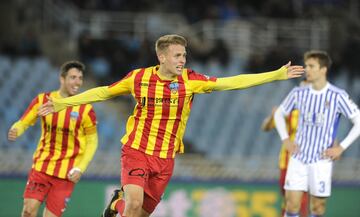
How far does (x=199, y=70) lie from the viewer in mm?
16766

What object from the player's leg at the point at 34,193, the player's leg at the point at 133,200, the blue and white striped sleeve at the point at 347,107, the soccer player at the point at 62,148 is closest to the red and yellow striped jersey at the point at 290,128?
the blue and white striped sleeve at the point at 347,107

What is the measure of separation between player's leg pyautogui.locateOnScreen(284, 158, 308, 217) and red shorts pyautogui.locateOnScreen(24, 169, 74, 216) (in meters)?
2.35

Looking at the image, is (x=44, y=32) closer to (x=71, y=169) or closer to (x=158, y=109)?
(x=71, y=169)

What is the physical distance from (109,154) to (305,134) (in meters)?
5.16

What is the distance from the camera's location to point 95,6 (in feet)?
62.0

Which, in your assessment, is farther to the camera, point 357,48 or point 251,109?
point 357,48

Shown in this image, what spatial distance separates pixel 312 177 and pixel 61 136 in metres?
2.72

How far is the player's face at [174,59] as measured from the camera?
7863mm

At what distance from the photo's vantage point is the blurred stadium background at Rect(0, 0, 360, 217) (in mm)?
13289

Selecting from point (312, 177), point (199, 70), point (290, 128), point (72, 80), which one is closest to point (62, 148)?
point (72, 80)

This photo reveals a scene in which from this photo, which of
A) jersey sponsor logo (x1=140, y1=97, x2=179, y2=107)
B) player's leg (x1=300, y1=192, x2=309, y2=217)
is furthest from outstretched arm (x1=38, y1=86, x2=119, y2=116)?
player's leg (x1=300, y1=192, x2=309, y2=217)

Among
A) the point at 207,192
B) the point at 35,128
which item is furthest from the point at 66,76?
the point at 35,128

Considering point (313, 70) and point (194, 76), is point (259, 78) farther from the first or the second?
point (313, 70)

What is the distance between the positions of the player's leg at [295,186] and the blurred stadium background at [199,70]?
4.04m
